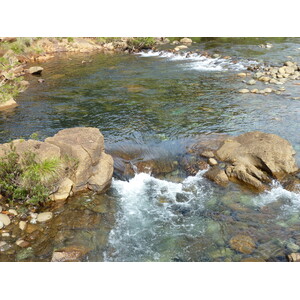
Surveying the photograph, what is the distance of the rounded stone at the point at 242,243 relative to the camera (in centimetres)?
608

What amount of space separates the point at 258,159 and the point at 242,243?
11.4 feet

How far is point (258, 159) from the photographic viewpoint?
29.4 ft

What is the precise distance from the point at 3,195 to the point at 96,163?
2503 millimetres

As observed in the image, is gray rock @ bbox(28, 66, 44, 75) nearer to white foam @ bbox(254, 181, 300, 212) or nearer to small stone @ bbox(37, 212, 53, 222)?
small stone @ bbox(37, 212, 53, 222)

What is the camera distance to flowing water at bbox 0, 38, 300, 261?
6.32m

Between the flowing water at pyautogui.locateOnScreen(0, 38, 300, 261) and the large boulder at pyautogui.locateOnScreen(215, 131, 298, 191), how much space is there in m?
0.52

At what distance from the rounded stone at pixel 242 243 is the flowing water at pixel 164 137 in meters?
0.09

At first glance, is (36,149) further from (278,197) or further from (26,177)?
(278,197)

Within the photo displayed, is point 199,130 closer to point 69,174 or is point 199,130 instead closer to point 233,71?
point 69,174

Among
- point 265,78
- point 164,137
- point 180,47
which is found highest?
point 180,47

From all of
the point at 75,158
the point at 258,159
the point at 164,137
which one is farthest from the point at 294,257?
the point at 164,137

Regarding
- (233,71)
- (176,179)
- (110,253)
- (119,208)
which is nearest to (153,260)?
(110,253)

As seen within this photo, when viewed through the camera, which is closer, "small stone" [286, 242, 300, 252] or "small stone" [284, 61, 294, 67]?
"small stone" [286, 242, 300, 252]

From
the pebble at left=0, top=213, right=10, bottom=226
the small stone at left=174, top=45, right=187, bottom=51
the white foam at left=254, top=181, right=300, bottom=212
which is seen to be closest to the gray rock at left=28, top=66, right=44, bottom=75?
the small stone at left=174, top=45, right=187, bottom=51
